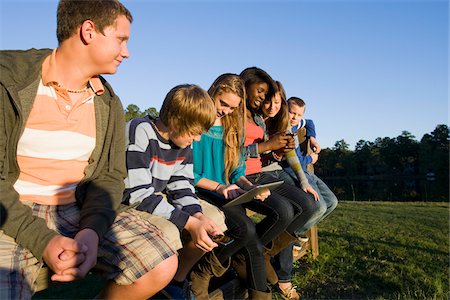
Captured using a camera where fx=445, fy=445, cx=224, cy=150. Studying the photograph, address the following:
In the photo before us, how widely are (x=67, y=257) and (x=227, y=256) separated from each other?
1636mm

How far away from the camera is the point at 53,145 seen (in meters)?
2.21

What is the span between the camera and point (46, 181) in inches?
87.5

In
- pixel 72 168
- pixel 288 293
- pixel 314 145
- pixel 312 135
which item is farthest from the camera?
pixel 312 135

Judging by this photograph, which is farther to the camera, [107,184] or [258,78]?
[258,78]

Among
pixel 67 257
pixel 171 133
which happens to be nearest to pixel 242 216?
pixel 171 133

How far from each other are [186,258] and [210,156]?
92 centimetres

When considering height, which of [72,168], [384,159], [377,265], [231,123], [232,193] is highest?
[231,123]

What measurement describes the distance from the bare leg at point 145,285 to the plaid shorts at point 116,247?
0.03m

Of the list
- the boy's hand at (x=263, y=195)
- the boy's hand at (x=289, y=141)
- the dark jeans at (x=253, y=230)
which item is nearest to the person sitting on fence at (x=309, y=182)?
the boy's hand at (x=289, y=141)

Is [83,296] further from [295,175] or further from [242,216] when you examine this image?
[295,175]

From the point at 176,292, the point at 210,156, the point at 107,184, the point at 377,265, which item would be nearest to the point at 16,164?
the point at 107,184

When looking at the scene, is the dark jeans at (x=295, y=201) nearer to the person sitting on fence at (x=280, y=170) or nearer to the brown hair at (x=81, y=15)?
the person sitting on fence at (x=280, y=170)

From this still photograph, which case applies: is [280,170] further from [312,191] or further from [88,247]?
[88,247]

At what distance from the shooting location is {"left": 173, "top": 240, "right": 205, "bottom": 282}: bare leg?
3.03m
